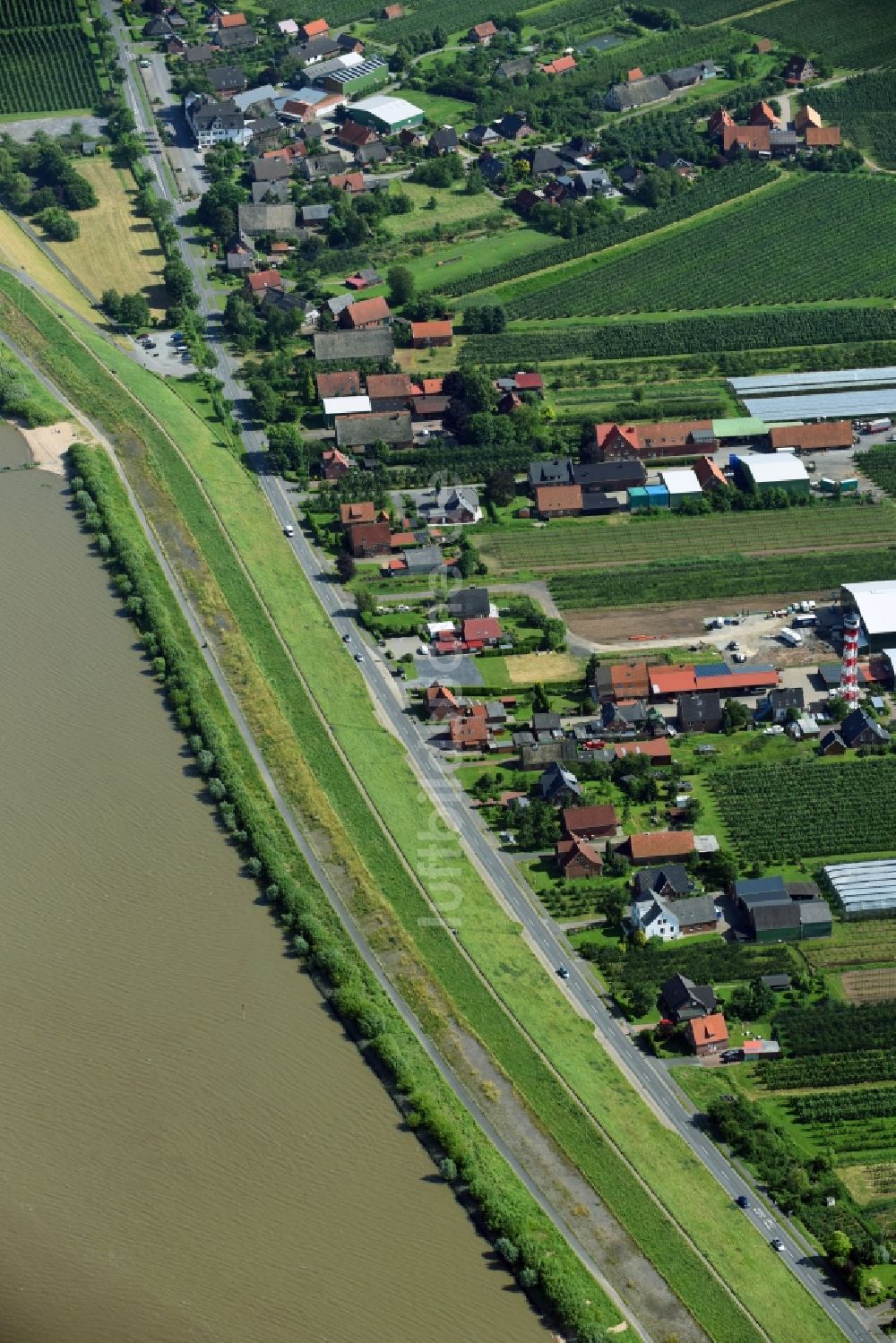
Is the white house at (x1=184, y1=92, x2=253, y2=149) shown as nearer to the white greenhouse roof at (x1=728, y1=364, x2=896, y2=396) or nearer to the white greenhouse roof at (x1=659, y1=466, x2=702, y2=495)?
the white greenhouse roof at (x1=728, y1=364, x2=896, y2=396)

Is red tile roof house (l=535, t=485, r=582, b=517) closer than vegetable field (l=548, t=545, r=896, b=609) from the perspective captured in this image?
No

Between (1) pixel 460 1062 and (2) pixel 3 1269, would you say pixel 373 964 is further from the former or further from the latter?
(2) pixel 3 1269

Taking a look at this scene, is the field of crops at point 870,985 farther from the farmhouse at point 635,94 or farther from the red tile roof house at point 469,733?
the farmhouse at point 635,94

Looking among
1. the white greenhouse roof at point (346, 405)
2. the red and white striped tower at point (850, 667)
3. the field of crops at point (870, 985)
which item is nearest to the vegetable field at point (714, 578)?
the red and white striped tower at point (850, 667)

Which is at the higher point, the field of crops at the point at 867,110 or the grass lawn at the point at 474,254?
the grass lawn at the point at 474,254

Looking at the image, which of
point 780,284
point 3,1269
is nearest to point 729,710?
point 3,1269

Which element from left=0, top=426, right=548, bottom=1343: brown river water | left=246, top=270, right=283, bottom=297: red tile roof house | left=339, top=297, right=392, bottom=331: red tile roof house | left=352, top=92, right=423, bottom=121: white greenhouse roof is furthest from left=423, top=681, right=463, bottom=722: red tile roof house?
left=352, top=92, right=423, bottom=121: white greenhouse roof
